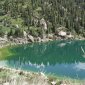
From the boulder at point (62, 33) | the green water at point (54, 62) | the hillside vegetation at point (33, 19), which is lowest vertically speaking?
the boulder at point (62, 33)

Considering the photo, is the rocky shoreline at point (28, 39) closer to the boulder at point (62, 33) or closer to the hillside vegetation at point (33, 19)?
the boulder at point (62, 33)

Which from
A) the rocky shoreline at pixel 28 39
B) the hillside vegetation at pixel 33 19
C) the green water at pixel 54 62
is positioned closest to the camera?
the green water at pixel 54 62

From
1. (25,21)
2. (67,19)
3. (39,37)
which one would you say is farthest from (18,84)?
(67,19)

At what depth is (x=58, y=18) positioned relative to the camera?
619ft

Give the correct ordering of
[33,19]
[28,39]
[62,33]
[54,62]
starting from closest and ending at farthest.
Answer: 1. [54,62]
2. [28,39]
3. [62,33]
4. [33,19]

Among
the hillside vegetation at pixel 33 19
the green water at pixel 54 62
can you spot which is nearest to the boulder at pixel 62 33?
the hillside vegetation at pixel 33 19

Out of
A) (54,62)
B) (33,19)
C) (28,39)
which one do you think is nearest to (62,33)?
(33,19)

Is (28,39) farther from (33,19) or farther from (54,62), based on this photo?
(54,62)

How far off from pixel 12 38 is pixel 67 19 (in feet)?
156

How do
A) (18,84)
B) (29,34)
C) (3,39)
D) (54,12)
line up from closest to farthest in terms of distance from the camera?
(18,84)
(3,39)
(29,34)
(54,12)

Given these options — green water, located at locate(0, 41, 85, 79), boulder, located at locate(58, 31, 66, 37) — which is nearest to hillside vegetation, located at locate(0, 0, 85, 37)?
boulder, located at locate(58, 31, 66, 37)

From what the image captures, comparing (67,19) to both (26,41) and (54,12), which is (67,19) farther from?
(26,41)

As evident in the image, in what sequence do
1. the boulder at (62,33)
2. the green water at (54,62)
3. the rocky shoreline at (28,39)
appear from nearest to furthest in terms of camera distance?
the green water at (54,62) < the rocky shoreline at (28,39) < the boulder at (62,33)

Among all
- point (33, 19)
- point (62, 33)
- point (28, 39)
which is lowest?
point (62, 33)
